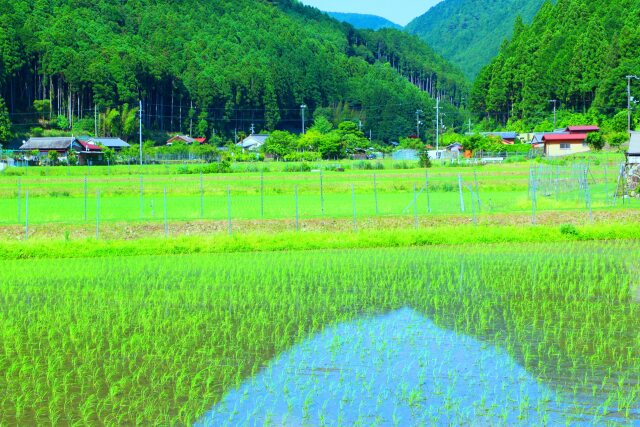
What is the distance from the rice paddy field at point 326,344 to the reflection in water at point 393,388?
3cm

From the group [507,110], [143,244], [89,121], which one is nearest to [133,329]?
[143,244]

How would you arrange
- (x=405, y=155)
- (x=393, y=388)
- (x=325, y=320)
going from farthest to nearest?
(x=405, y=155) < (x=325, y=320) < (x=393, y=388)

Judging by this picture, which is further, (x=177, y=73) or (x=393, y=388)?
(x=177, y=73)

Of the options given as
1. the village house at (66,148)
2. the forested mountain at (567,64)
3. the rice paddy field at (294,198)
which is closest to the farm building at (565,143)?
the forested mountain at (567,64)

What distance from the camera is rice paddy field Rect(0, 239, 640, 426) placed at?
27.0 feet

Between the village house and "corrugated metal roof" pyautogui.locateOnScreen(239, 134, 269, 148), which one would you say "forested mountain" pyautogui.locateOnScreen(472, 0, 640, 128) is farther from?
the village house

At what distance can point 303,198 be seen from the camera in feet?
136

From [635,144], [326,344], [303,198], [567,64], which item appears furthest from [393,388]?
[567,64]

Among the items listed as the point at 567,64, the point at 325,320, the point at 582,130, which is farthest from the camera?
the point at 567,64

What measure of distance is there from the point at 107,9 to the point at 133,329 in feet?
522

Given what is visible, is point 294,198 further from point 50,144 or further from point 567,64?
point 567,64

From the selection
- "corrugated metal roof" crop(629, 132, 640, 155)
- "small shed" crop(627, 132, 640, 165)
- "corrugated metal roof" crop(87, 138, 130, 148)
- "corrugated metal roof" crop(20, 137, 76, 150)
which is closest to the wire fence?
"small shed" crop(627, 132, 640, 165)

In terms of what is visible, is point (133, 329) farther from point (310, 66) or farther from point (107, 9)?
point (310, 66)

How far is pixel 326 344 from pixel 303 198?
30644mm
